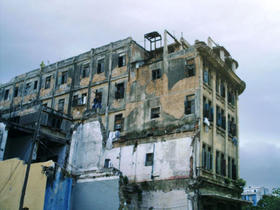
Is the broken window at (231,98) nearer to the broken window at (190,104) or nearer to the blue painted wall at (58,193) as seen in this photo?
the broken window at (190,104)

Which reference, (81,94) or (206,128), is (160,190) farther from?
(81,94)

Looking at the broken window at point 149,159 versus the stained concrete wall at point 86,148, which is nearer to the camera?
the broken window at point 149,159

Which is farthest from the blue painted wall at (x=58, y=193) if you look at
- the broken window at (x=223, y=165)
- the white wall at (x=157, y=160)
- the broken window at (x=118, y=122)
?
the broken window at (x=223, y=165)

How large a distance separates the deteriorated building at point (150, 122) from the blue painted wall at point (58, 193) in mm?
2028

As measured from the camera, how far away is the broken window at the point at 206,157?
26.7 meters

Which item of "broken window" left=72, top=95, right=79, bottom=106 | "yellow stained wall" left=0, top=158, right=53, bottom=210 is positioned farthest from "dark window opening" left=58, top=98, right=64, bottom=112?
"yellow stained wall" left=0, top=158, right=53, bottom=210

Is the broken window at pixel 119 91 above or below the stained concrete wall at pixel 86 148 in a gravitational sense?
above

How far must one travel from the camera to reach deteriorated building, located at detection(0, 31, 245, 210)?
26.5 m

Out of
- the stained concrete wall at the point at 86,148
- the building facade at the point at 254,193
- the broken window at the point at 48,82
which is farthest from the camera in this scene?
the building facade at the point at 254,193

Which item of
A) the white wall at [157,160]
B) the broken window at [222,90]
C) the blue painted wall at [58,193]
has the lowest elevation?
the blue painted wall at [58,193]

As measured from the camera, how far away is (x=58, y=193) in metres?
25.3

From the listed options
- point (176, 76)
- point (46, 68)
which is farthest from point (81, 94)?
point (176, 76)

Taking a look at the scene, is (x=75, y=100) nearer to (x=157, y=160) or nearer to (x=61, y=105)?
(x=61, y=105)

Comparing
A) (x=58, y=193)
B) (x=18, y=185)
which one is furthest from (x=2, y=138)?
(x=58, y=193)
